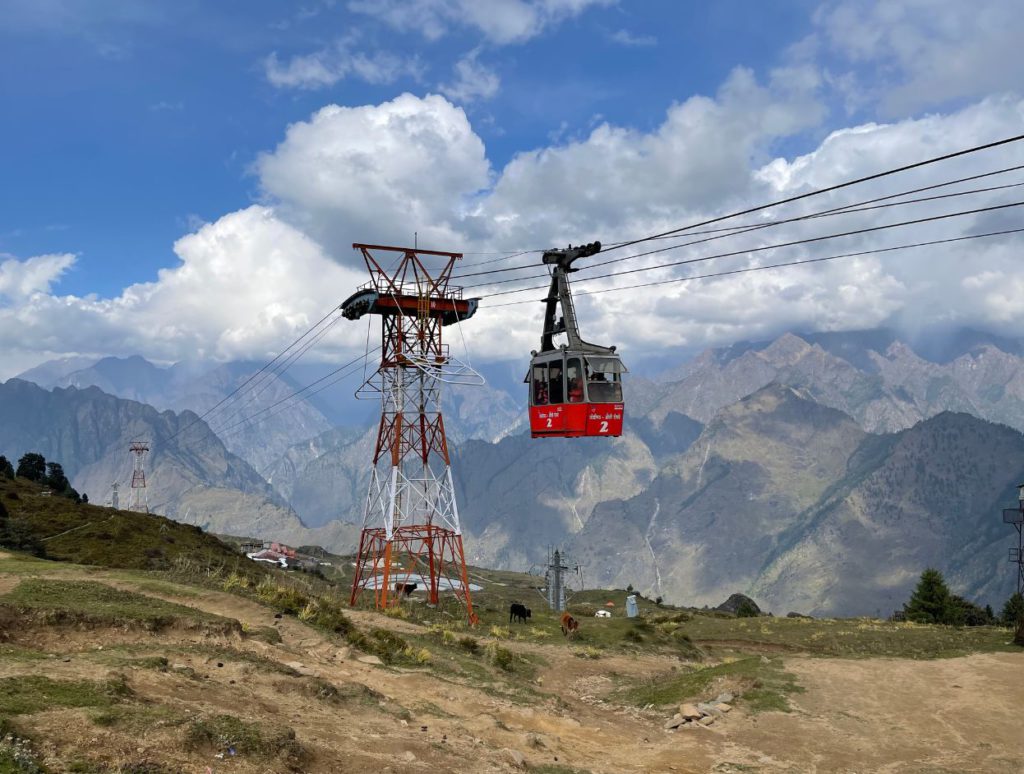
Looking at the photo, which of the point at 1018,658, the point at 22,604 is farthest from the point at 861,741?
the point at 22,604

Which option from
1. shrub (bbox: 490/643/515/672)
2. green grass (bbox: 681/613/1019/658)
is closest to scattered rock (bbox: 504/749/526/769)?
shrub (bbox: 490/643/515/672)

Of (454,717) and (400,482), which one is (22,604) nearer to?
(454,717)

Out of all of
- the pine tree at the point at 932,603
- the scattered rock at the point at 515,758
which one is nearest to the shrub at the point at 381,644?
the scattered rock at the point at 515,758

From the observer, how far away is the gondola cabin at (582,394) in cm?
3497

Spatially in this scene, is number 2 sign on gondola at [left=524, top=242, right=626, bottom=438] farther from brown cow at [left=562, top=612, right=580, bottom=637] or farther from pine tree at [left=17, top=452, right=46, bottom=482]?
pine tree at [left=17, top=452, right=46, bottom=482]

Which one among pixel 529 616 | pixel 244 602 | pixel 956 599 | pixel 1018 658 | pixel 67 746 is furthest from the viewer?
pixel 956 599

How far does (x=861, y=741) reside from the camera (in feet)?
66.9

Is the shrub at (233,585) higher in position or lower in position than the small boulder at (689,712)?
higher

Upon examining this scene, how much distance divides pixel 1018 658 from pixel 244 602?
31.6 metres

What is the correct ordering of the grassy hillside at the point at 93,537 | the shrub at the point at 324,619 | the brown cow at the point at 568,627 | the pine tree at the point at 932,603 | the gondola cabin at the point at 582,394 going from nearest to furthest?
the shrub at the point at 324,619 → the gondola cabin at the point at 582,394 → the brown cow at the point at 568,627 → the grassy hillside at the point at 93,537 → the pine tree at the point at 932,603

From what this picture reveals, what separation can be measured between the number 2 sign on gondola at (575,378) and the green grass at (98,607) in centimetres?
1913

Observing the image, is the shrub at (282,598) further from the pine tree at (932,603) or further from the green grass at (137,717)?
the pine tree at (932,603)

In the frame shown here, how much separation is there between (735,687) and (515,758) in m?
12.5

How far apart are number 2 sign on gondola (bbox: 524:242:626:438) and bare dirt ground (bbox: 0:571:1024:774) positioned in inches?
474
